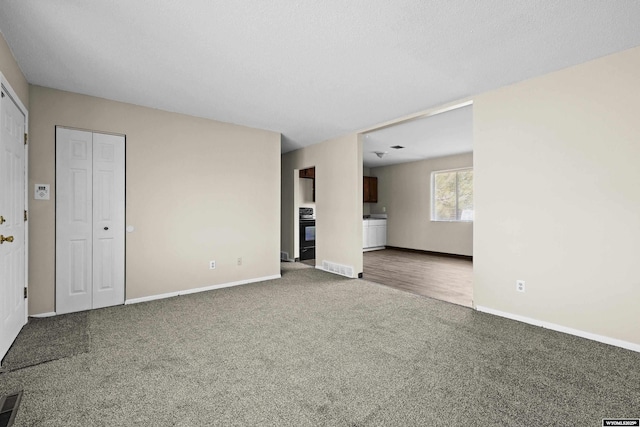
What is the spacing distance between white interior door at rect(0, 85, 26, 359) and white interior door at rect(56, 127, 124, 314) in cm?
37

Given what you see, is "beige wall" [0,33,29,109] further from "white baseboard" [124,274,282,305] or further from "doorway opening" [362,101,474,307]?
"doorway opening" [362,101,474,307]

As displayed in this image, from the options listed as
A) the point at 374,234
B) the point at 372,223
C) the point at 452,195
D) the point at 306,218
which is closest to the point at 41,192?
the point at 306,218

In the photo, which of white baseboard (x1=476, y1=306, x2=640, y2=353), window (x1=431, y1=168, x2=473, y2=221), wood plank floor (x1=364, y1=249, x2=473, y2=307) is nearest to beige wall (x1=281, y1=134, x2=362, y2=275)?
wood plank floor (x1=364, y1=249, x2=473, y2=307)

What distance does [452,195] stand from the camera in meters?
7.75

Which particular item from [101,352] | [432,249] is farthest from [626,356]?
[432,249]

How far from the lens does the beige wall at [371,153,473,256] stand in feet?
24.4

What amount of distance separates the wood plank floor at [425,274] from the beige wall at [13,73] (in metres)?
4.79

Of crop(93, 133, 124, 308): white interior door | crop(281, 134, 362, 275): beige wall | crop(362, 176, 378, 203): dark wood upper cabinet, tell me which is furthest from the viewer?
crop(362, 176, 378, 203): dark wood upper cabinet

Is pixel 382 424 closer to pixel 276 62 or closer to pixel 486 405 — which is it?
pixel 486 405

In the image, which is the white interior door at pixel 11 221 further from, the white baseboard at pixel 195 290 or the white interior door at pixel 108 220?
the white baseboard at pixel 195 290

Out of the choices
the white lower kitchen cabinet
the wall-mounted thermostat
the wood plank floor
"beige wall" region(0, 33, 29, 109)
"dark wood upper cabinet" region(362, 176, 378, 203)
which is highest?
"beige wall" region(0, 33, 29, 109)

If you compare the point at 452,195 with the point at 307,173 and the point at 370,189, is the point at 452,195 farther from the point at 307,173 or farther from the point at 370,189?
the point at 307,173

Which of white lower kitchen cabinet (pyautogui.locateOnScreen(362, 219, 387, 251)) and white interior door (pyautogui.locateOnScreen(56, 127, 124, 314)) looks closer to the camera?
white interior door (pyautogui.locateOnScreen(56, 127, 124, 314))

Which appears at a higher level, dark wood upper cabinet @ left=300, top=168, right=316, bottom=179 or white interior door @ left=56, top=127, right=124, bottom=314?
dark wood upper cabinet @ left=300, top=168, right=316, bottom=179
